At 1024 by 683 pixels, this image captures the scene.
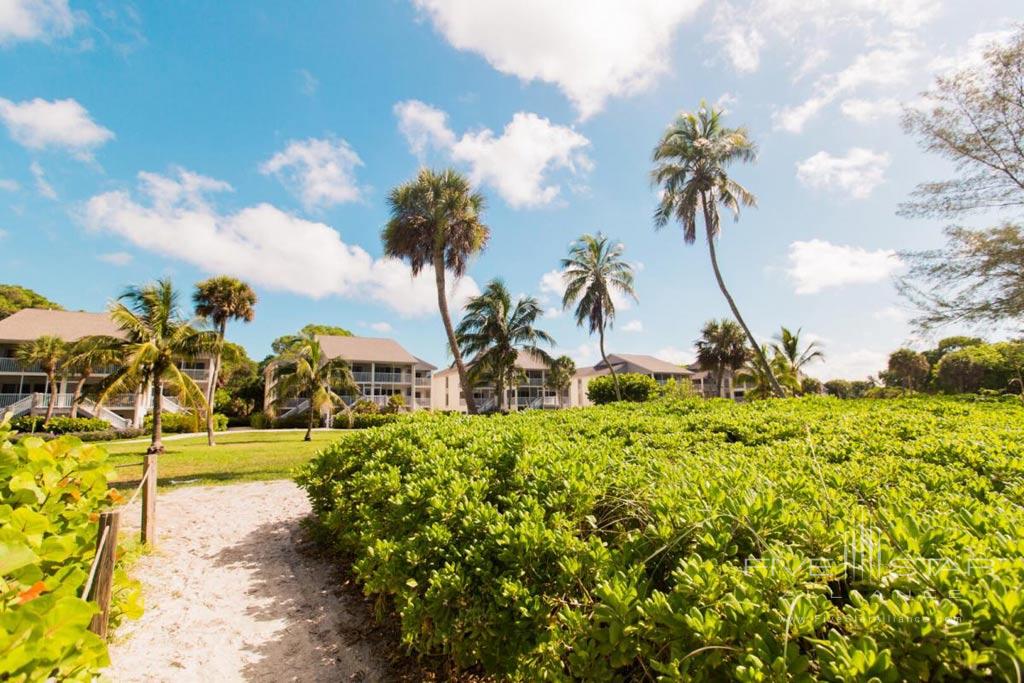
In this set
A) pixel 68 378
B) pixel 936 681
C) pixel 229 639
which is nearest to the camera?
pixel 936 681

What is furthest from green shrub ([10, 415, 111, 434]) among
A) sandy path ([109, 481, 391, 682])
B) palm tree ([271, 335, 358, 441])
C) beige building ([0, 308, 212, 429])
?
sandy path ([109, 481, 391, 682])

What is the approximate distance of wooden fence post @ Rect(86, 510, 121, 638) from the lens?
7.54ft

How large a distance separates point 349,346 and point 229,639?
1693 inches

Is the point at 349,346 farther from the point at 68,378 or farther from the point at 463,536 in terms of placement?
the point at 463,536

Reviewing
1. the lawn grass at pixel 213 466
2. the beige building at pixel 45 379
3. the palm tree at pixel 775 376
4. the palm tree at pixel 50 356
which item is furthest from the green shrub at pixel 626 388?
the palm tree at pixel 50 356

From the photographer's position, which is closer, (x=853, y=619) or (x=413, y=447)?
(x=853, y=619)

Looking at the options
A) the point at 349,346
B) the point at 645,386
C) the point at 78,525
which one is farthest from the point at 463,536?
the point at 349,346

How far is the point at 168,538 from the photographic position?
6203mm

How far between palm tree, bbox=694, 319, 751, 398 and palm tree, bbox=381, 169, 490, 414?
31443 millimetres

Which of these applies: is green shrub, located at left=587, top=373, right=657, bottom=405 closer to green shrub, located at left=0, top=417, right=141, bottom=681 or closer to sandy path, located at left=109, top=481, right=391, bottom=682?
sandy path, located at left=109, top=481, right=391, bottom=682

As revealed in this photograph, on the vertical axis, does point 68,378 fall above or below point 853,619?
above

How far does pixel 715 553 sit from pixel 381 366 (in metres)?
45.3

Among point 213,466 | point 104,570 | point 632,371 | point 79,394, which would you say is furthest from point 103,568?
point 632,371

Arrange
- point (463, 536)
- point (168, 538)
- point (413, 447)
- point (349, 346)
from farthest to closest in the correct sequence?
point (349, 346)
point (168, 538)
point (413, 447)
point (463, 536)
